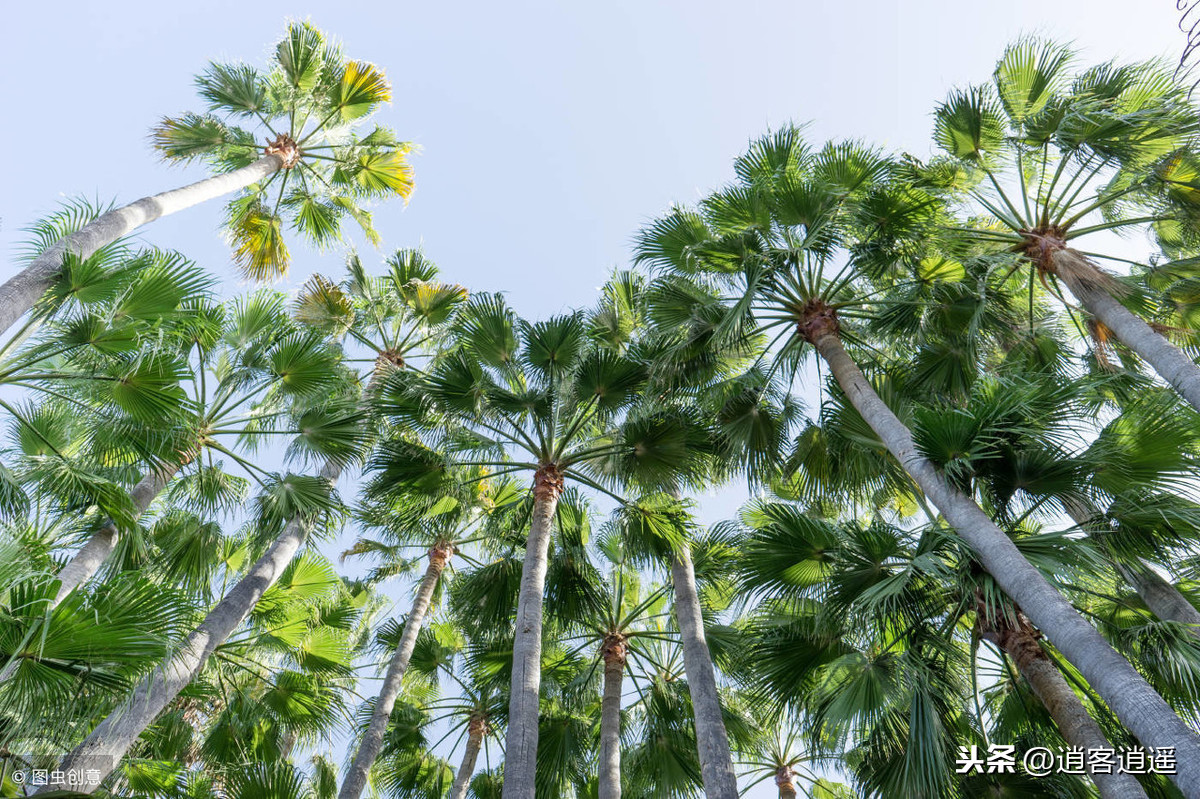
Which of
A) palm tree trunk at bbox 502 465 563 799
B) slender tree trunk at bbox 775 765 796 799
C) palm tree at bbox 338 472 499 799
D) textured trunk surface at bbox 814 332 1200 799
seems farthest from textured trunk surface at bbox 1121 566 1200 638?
palm tree at bbox 338 472 499 799

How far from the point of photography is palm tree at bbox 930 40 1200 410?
8.53 m

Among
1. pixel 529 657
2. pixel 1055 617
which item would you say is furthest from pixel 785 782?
pixel 1055 617

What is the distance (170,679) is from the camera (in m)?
7.02

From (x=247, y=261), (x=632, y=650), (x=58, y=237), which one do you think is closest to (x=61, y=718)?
(x=58, y=237)

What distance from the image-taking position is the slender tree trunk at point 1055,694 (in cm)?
525

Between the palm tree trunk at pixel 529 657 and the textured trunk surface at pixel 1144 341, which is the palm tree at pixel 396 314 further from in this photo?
the textured trunk surface at pixel 1144 341

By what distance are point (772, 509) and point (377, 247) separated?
9726 mm

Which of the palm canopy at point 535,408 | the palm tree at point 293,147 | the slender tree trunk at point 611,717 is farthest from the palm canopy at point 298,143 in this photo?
the slender tree trunk at point 611,717

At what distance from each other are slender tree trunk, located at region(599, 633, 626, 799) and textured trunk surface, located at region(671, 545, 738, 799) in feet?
3.90

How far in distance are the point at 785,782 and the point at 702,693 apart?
557cm

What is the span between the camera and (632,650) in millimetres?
11188

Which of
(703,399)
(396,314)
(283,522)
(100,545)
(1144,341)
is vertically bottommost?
(100,545)

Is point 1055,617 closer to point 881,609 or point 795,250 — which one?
point 881,609

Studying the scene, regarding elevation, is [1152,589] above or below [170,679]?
above
